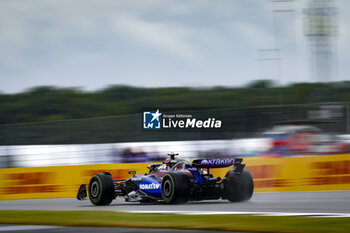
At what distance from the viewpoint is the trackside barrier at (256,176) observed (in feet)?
51.8

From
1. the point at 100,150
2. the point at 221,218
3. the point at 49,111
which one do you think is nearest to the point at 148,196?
the point at 221,218

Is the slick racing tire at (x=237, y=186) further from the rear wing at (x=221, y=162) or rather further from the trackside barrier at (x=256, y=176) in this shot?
the trackside barrier at (x=256, y=176)

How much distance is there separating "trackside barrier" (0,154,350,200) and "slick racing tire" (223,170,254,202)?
15.0 feet

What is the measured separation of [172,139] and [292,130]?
406 centimetres

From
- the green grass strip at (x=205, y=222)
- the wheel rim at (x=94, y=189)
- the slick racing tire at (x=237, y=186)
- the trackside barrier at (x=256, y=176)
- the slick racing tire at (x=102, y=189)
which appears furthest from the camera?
the trackside barrier at (x=256, y=176)

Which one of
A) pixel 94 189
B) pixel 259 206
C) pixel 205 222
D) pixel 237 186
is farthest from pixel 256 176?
pixel 205 222

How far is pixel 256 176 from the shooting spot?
16.5 m

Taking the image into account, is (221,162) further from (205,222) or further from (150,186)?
(205,222)

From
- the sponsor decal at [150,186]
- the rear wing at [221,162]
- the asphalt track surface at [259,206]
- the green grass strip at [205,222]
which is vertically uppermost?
the rear wing at [221,162]

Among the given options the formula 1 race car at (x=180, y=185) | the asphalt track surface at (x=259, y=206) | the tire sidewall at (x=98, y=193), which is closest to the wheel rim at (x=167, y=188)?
the formula 1 race car at (x=180, y=185)

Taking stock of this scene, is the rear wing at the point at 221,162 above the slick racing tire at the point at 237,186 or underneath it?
above

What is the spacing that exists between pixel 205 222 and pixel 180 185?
3.87 meters

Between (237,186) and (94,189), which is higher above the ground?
(237,186)

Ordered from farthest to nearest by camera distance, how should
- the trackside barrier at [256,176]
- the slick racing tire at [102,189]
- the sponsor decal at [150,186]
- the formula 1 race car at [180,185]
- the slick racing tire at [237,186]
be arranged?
the trackside barrier at [256,176] < the slick racing tire at [102,189] < the sponsor decal at [150,186] < the slick racing tire at [237,186] < the formula 1 race car at [180,185]
